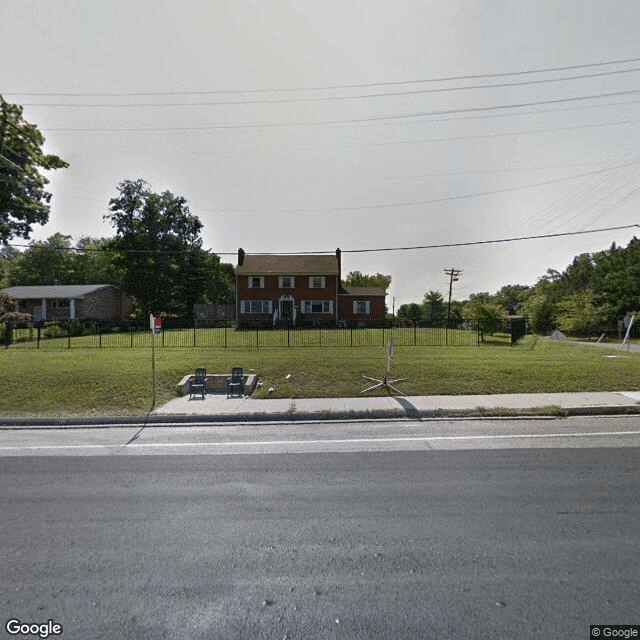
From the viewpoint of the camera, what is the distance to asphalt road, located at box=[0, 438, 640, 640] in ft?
8.56

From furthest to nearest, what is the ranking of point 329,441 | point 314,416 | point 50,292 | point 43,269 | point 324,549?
1. point 43,269
2. point 50,292
3. point 314,416
4. point 329,441
5. point 324,549

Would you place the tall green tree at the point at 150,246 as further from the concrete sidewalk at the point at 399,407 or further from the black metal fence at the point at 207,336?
the concrete sidewalk at the point at 399,407

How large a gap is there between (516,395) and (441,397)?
6.64 ft

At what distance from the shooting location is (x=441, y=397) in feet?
32.2

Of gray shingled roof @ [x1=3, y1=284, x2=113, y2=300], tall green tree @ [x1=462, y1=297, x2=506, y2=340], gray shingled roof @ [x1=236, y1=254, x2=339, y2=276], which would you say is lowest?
tall green tree @ [x1=462, y1=297, x2=506, y2=340]

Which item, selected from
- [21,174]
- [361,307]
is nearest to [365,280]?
[361,307]

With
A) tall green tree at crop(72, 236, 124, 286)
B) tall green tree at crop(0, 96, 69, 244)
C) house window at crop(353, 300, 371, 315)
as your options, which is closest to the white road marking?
tall green tree at crop(0, 96, 69, 244)

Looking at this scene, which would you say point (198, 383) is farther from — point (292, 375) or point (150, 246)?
point (150, 246)

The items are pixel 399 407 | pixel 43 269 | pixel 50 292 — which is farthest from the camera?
pixel 43 269

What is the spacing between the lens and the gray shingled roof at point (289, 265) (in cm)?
3691

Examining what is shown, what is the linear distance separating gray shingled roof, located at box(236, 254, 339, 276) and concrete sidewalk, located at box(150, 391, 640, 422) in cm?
2782

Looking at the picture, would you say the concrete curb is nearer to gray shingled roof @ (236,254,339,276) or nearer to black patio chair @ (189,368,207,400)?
black patio chair @ (189,368,207,400)

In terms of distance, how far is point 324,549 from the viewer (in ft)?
11.2

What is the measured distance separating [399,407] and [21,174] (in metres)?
25.1
